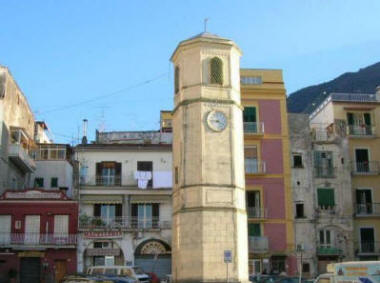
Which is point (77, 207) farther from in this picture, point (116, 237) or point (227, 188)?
point (227, 188)

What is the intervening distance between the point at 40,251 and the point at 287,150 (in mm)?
20092

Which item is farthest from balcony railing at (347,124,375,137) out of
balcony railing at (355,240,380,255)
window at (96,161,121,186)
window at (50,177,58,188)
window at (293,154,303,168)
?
window at (50,177,58,188)

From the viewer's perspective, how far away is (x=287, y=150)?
159 ft

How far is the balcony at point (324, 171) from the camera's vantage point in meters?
49.2

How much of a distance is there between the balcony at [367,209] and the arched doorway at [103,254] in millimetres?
18727

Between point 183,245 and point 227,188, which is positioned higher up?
point 227,188

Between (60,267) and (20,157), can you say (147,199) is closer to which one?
(60,267)

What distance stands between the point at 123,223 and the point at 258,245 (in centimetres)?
1069

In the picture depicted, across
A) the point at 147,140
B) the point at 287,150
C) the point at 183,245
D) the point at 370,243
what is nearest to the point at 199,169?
the point at 183,245

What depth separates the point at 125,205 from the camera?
163 feet

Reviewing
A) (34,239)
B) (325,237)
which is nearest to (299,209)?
(325,237)

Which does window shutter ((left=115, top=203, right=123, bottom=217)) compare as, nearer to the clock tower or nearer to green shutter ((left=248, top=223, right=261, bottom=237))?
green shutter ((left=248, top=223, right=261, bottom=237))

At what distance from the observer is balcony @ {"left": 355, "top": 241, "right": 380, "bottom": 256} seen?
48.3 m

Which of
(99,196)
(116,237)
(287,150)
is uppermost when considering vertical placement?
(287,150)
